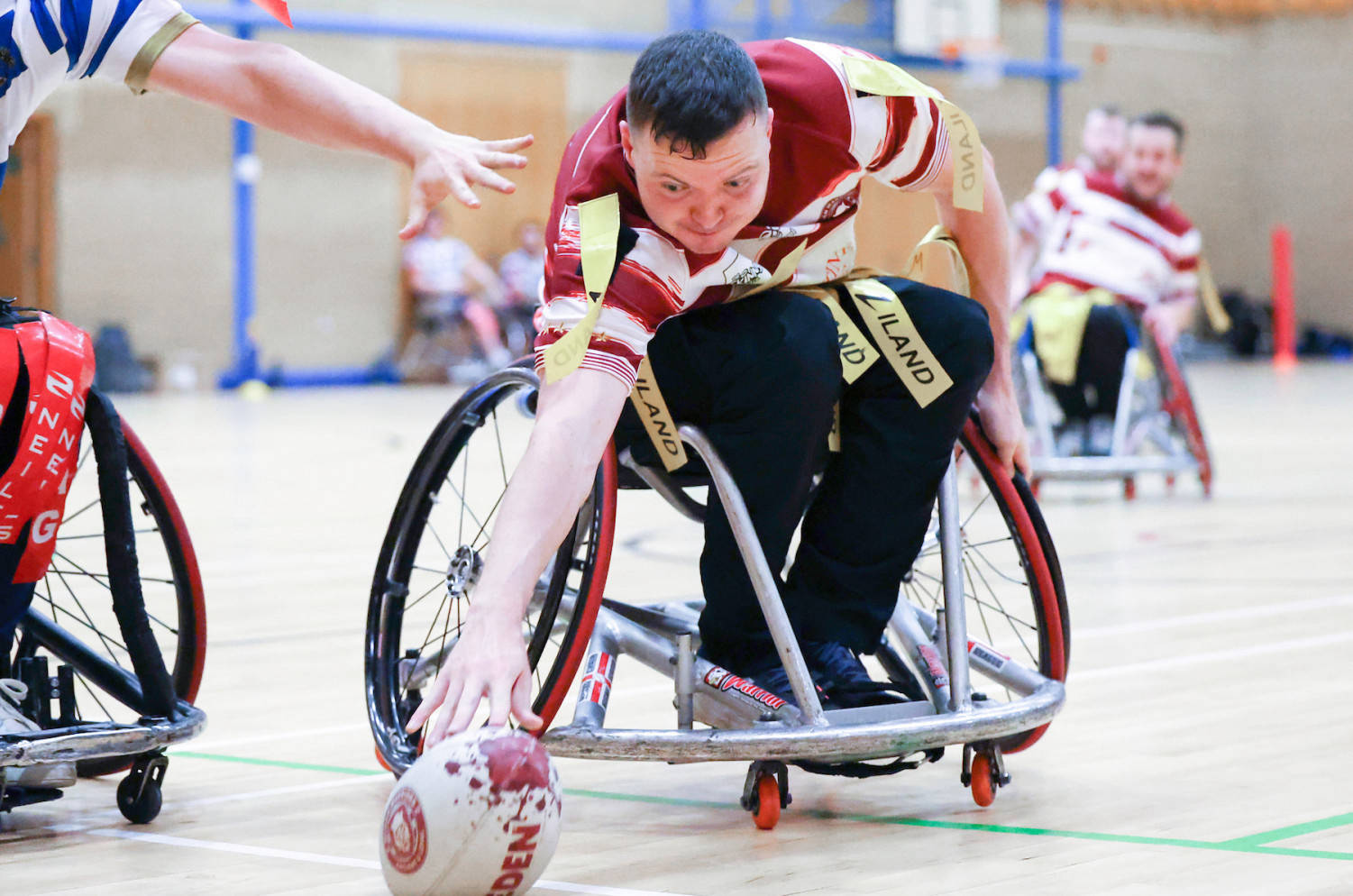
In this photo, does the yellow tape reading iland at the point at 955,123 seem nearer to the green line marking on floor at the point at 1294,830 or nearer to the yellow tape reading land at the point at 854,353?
the yellow tape reading land at the point at 854,353

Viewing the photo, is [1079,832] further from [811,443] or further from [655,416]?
[655,416]

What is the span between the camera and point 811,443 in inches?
91.7

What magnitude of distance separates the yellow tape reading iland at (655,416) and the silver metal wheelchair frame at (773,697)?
0.02 metres

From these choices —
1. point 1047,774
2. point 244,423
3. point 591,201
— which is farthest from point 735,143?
point 244,423

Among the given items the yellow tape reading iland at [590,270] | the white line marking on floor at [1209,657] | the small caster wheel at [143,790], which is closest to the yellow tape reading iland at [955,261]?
the yellow tape reading iland at [590,270]

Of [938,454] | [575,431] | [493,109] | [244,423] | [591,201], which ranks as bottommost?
[244,423]

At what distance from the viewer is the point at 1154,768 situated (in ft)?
8.49

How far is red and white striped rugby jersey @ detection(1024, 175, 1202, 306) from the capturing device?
7258 mm

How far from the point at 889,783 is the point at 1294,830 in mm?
573

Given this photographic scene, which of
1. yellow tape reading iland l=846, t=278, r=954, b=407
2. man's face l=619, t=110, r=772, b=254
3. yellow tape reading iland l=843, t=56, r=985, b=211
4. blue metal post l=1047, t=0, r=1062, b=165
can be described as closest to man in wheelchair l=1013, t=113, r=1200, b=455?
yellow tape reading iland l=843, t=56, r=985, b=211

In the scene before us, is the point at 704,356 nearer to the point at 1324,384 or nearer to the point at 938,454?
the point at 938,454

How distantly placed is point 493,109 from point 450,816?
15.3 metres

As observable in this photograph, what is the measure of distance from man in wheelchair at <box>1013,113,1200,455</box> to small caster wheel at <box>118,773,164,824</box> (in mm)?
5219

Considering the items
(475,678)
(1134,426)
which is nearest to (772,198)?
(475,678)
